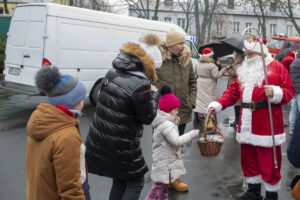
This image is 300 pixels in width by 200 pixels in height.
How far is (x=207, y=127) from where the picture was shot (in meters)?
4.16

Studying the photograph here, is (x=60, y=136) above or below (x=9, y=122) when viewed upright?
above

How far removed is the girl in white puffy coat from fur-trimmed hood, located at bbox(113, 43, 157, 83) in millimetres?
897

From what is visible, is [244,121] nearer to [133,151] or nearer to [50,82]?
[133,151]

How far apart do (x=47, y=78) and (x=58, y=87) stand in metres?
0.09

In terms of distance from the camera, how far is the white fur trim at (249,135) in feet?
13.2

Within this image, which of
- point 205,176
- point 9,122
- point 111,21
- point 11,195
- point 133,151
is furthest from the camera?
point 111,21

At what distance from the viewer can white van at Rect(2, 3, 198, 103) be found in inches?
355

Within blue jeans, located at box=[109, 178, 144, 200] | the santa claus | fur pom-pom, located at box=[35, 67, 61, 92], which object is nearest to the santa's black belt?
the santa claus

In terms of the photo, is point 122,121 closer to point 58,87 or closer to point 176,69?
point 58,87

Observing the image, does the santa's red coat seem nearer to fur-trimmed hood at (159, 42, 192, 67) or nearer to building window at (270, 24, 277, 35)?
fur-trimmed hood at (159, 42, 192, 67)

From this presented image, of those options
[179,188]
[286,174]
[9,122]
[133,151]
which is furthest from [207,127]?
[9,122]

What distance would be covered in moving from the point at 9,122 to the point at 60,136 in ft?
21.0

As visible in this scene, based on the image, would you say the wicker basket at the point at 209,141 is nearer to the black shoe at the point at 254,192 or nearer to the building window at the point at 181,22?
the black shoe at the point at 254,192

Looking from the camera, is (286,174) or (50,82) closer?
(50,82)
